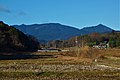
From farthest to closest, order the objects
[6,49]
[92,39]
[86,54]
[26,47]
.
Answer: [92,39] → [26,47] → [6,49] → [86,54]

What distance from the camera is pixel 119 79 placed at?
78.5ft

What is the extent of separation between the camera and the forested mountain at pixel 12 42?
11306 centimetres

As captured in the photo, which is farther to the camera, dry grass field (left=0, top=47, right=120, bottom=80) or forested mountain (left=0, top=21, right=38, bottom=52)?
forested mountain (left=0, top=21, right=38, bottom=52)

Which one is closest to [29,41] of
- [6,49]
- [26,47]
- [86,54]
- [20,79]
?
[26,47]

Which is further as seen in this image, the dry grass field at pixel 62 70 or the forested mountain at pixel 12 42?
the forested mountain at pixel 12 42

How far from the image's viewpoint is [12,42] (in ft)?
392

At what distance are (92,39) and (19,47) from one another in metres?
63.6

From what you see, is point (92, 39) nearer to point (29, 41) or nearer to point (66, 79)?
point (29, 41)

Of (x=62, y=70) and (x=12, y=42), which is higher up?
(x=12, y=42)

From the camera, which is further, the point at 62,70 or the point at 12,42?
the point at 12,42

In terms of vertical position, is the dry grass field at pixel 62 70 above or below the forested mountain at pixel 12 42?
below

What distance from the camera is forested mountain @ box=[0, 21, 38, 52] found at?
113 metres

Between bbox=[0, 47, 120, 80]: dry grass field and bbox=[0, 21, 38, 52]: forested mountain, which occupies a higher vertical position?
bbox=[0, 21, 38, 52]: forested mountain

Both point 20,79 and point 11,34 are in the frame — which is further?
point 11,34
